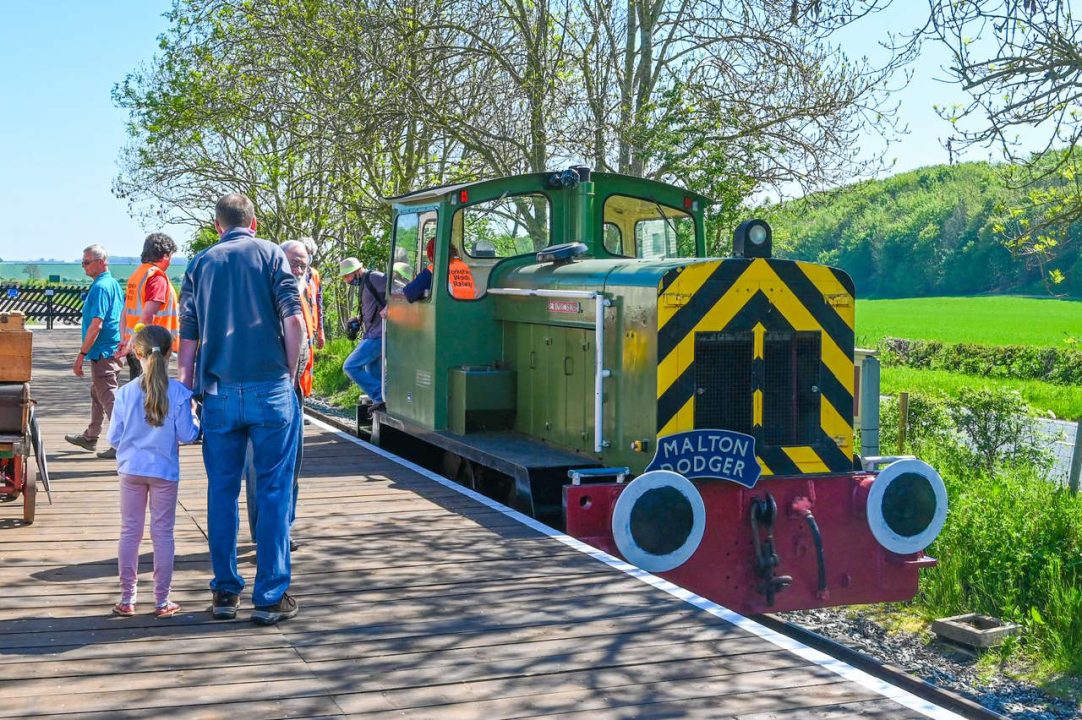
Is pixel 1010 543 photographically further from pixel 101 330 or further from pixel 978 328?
pixel 978 328

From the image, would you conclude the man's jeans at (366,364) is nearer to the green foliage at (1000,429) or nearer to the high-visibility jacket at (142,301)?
the high-visibility jacket at (142,301)

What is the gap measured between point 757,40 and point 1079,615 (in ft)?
31.1

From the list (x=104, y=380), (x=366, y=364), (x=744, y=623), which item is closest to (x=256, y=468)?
(x=744, y=623)

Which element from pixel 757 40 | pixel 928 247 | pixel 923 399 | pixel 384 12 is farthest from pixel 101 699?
pixel 928 247

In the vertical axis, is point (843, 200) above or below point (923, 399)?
above

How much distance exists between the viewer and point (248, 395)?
5.18 meters

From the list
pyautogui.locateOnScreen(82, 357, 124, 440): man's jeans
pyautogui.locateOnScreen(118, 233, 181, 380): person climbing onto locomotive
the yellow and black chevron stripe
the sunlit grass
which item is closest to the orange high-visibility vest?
pyautogui.locateOnScreen(118, 233, 181, 380): person climbing onto locomotive

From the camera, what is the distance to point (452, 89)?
16438 millimetres

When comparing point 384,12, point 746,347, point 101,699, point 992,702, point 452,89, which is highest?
point 384,12

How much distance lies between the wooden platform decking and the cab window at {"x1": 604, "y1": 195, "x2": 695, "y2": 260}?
2.73 meters

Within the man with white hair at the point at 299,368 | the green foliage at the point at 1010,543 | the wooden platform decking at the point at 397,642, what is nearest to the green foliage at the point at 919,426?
the green foliage at the point at 1010,543

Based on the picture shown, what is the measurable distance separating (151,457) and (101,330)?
4883mm

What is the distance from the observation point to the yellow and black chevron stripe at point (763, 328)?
7027 mm

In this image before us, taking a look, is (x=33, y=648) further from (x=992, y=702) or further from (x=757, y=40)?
(x=757, y=40)
